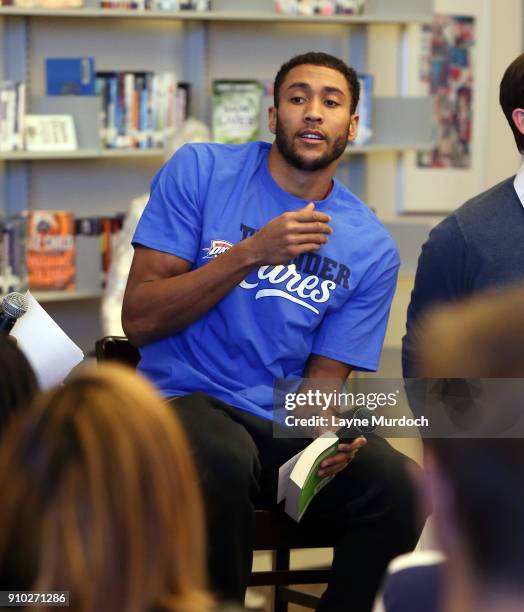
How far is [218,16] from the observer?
4238 mm

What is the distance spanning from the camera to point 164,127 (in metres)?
4.24

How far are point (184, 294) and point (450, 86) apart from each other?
323cm

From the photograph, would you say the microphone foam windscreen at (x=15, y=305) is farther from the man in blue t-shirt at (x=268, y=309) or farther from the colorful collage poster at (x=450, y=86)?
the colorful collage poster at (x=450, y=86)

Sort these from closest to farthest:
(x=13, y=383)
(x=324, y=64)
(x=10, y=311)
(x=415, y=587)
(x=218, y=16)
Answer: (x=415, y=587) → (x=13, y=383) → (x=10, y=311) → (x=324, y=64) → (x=218, y=16)

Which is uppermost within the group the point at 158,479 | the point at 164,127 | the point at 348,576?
the point at 164,127

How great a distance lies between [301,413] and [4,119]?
219 cm

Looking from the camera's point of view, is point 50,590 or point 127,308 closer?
point 50,590

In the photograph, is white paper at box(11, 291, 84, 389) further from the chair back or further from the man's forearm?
the chair back

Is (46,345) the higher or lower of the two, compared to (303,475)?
higher

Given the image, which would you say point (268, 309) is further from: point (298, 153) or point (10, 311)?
point (10, 311)

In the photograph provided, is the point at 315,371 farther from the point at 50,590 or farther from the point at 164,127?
the point at 164,127

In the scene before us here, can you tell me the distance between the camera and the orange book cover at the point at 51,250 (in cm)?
411

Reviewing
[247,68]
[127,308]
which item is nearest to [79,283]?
[247,68]

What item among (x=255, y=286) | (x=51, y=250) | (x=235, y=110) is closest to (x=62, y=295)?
(x=51, y=250)
